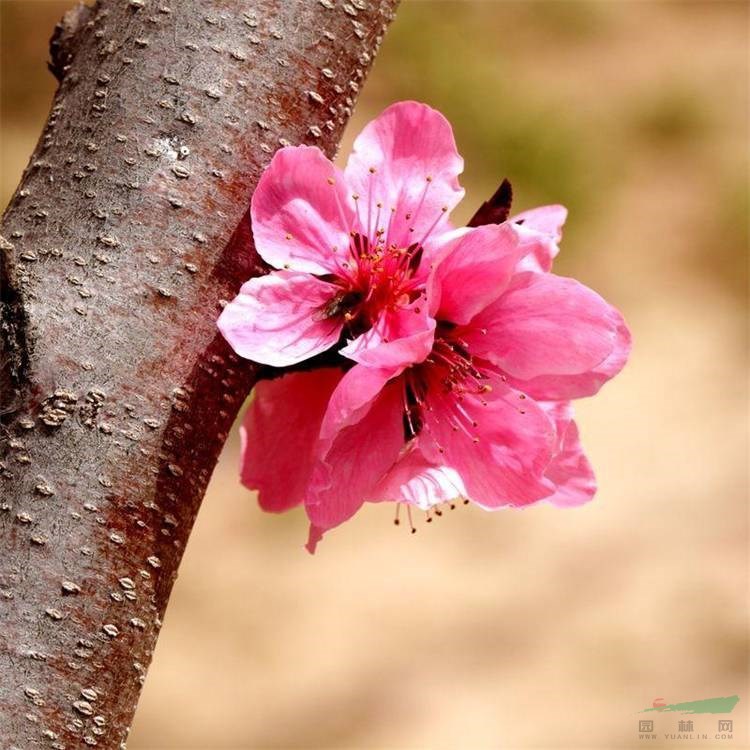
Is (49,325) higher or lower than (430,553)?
lower

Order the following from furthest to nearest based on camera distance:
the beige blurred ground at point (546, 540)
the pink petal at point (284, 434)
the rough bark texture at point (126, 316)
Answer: the beige blurred ground at point (546, 540) < the pink petal at point (284, 434) < the rough bark texture at point (126, 316)

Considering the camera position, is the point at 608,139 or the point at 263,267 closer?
the point at 263,267

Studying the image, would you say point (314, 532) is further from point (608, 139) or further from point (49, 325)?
point (608, 139)

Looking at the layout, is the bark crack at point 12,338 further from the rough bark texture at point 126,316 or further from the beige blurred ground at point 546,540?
the beige blurred ground at point 546,540

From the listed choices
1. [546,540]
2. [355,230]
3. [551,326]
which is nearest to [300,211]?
[355,230]

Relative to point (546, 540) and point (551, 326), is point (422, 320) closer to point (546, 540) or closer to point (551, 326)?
point (551, 326)

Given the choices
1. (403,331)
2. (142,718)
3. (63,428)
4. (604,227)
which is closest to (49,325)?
(63,428)

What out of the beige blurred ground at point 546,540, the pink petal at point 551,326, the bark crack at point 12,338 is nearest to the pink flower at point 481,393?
the pink petal at point 551,326
